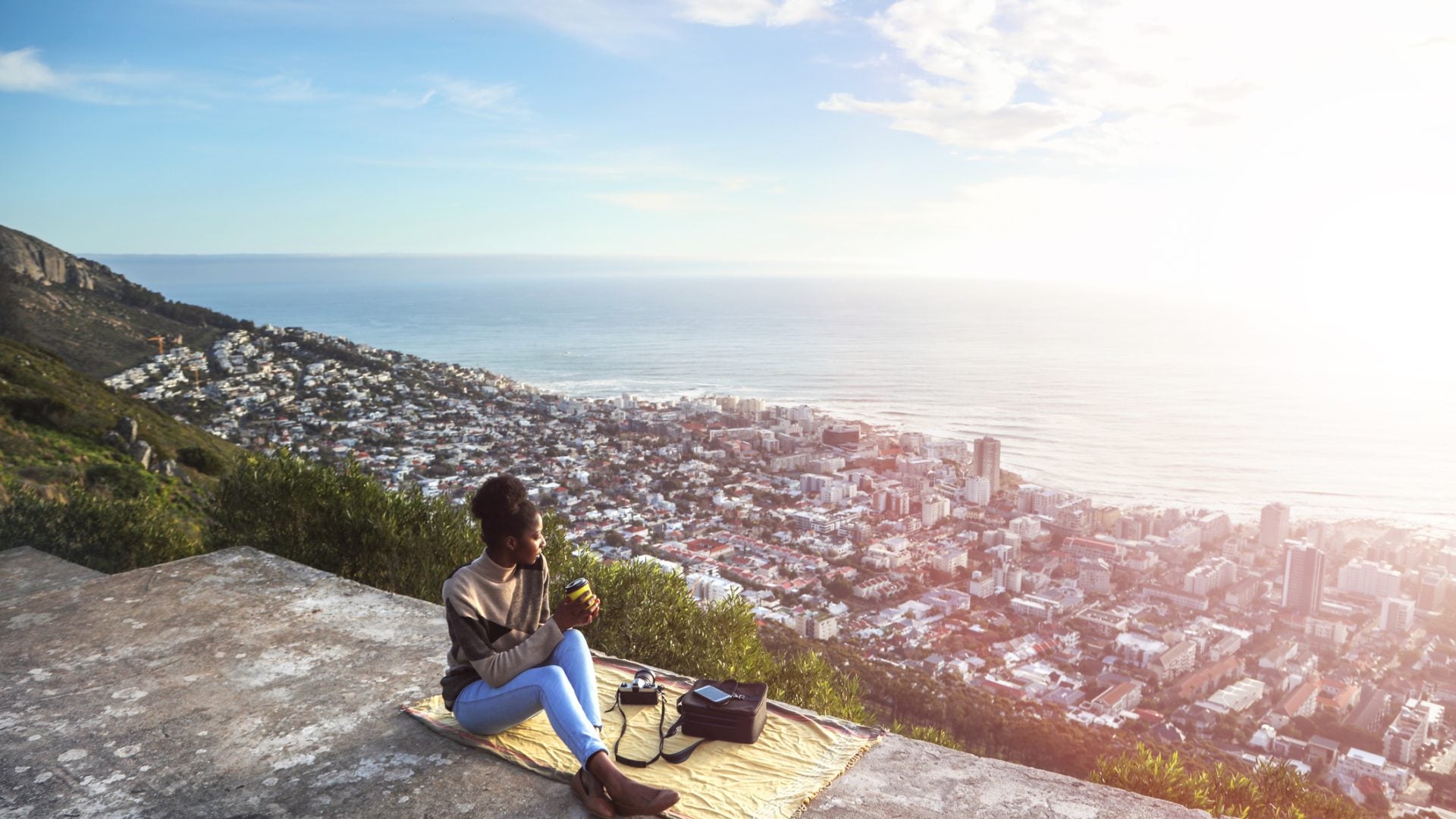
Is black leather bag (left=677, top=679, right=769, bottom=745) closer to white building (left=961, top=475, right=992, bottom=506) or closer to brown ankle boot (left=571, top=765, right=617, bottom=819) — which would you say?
brown ankle boot (left=571, top=765, right=617, bottom=819)

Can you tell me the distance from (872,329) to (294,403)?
5101 centimetres

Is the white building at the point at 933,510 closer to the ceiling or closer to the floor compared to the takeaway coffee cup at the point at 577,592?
closer to the floor

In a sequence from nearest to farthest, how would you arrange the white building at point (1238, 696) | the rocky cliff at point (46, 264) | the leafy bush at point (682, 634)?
the leafy bush at point (682, 634), the white building at point (1238, 696), the rocky cliff at point (46, 264)

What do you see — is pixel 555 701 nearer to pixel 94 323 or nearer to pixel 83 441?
pixel 83 441

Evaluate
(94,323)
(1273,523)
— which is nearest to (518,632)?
(1273,523)

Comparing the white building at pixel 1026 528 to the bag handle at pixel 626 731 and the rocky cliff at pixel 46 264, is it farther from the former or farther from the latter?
the rocky cliff at pixel 46 264

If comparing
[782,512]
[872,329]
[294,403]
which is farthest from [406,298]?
[782,512]

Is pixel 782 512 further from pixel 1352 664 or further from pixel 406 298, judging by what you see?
pixel 406 298

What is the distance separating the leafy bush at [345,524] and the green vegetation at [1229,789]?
4.92m

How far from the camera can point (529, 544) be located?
2.96 meters

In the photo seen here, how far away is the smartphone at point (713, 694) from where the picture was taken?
3.32 metres

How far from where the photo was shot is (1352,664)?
12422mm

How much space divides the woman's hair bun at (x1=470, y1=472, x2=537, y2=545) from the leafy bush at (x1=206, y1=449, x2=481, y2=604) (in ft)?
13.1

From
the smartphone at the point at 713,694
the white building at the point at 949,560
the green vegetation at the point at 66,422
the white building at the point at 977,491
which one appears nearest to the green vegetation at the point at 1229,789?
the smartphone at the point at 713,694
